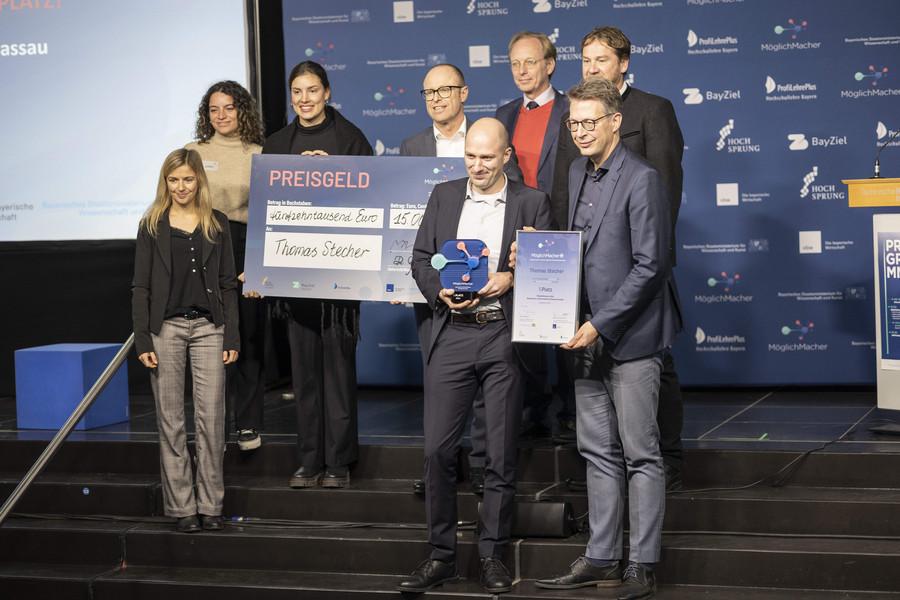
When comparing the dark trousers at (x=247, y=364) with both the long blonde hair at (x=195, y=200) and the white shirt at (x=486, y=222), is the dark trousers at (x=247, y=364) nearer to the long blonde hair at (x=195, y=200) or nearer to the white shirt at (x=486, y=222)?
the long blonde hair at (x=195, y=200)

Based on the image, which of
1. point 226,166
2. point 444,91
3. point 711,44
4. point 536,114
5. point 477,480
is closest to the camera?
point 444,91

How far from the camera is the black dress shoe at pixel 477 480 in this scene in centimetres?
496

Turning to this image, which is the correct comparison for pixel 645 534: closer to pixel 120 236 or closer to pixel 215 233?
pixel 215 233

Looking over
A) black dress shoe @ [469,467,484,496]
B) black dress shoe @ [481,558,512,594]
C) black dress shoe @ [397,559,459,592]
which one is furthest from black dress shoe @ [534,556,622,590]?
black dress shoe @ [469,467,484,496]

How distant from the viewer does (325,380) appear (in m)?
5.22

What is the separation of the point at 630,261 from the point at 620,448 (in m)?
0.69

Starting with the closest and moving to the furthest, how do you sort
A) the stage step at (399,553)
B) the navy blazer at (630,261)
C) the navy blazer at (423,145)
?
the navy blazer at (630,261) < the stage step at (399,553) < the navy blazer at (423,145)

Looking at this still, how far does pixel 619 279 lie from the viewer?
4164 millimetres

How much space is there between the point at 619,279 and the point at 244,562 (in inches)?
82.1

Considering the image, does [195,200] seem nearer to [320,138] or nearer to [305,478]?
[320,138]

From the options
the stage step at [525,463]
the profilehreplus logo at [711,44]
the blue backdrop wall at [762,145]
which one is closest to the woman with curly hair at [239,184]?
→ the stage step at [525,463]

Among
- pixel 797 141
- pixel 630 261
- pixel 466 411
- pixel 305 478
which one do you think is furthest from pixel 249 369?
pixel 797 141

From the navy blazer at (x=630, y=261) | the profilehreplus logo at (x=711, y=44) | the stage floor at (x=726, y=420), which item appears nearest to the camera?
the navy blazer at (x=630, y=261)

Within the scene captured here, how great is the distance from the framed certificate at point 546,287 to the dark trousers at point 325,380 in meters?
1.27
